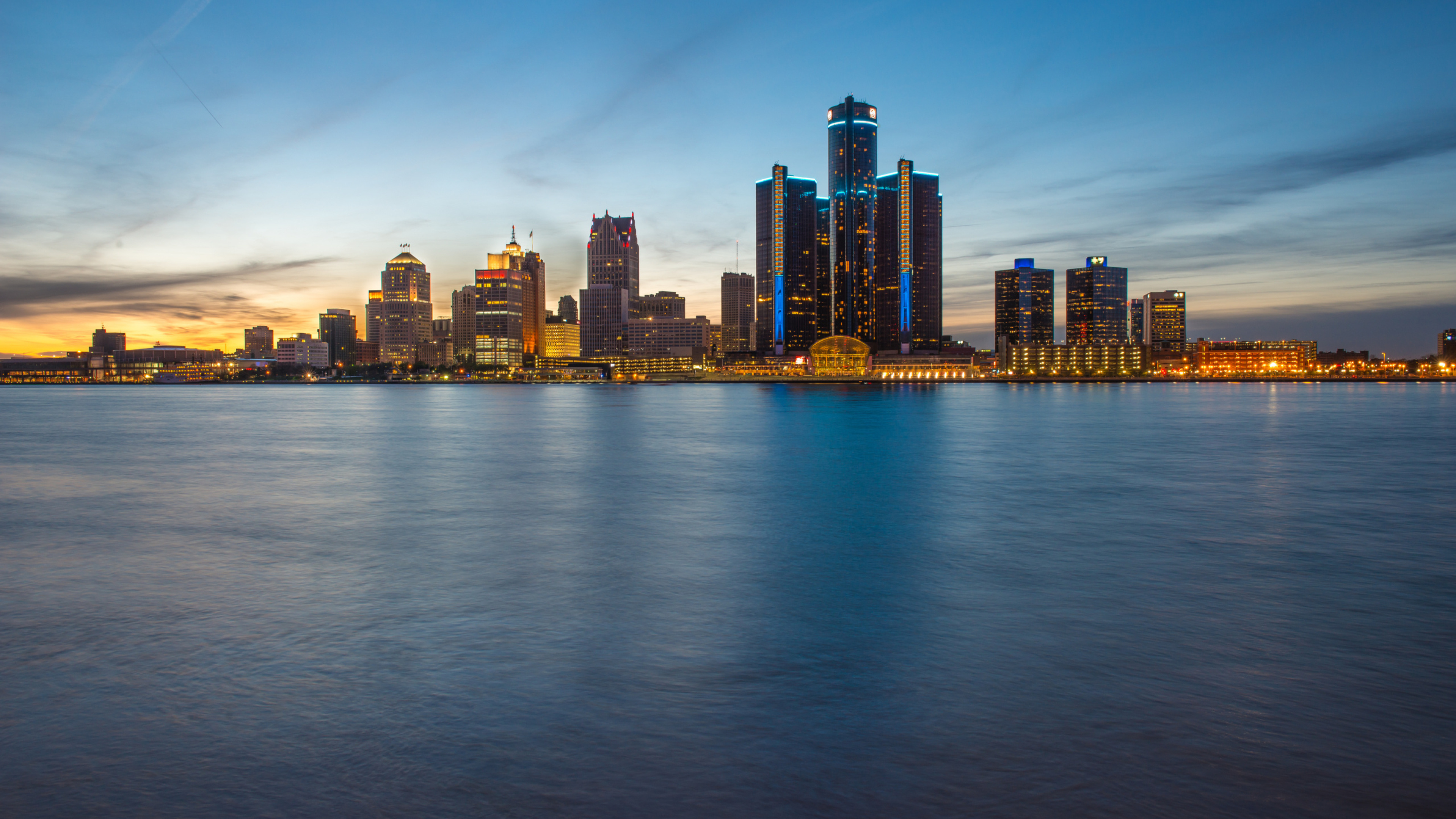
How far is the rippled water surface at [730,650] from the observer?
24.9 feet

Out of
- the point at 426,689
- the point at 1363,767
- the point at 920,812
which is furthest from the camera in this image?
the point at 426,689

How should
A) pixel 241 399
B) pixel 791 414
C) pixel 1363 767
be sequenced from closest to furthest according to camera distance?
pixel 1363 767 → pixel 791 414 → pixel 241 399

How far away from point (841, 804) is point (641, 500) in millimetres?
22498

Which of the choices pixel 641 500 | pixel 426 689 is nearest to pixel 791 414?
pixel 641 500

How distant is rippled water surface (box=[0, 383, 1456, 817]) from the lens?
24.9 ft

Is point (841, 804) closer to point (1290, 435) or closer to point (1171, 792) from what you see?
point (1171, 792)

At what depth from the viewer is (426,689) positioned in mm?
9930

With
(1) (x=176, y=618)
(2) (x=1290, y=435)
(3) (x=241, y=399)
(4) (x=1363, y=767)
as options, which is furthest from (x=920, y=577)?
(3) (x=241, y=399)

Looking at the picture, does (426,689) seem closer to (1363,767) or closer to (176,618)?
(176,618)


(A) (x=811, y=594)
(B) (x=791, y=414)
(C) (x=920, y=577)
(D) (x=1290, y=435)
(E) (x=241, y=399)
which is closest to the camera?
(A) (x=811, y=594)

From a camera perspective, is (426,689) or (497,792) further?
(426,689)

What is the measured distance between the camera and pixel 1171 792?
24.1 feet

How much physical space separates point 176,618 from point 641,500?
16.9 meters

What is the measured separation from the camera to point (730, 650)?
1178cm
